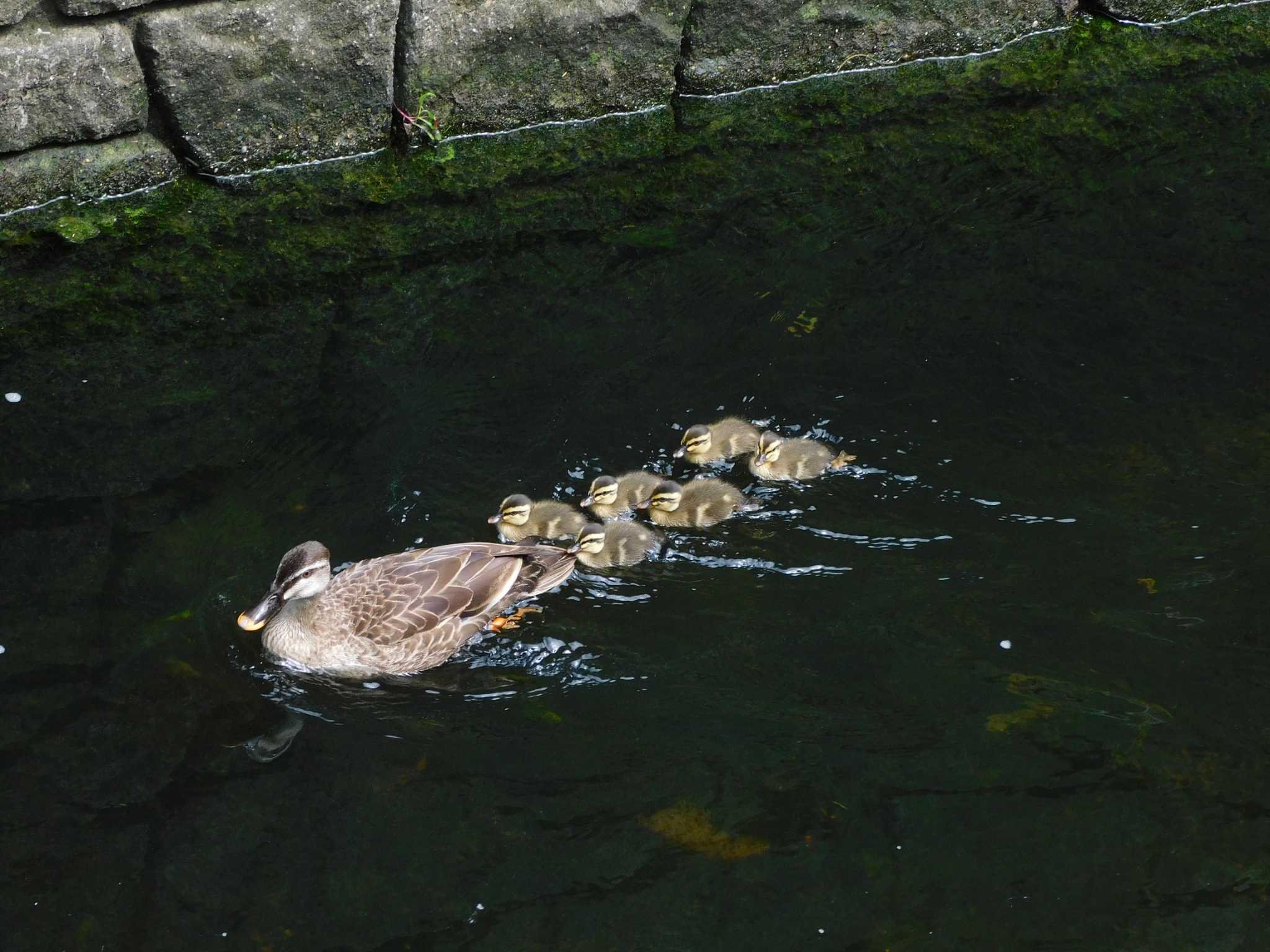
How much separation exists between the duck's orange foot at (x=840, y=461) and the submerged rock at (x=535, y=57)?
9.92 feet

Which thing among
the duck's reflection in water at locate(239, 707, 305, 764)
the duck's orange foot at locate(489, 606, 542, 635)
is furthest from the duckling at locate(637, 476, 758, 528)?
the duck's reflection in water at locate(239, 707, 305, 764)

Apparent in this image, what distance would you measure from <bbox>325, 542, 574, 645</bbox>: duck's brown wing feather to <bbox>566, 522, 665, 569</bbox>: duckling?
161 mm

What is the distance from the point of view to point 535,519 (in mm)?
4992

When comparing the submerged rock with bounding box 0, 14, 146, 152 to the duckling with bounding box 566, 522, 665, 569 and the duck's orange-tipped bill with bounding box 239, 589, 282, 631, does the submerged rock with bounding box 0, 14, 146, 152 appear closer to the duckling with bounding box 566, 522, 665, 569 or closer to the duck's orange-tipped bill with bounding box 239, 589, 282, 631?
the duck's orange-tipped bill with bounding box 239, 589, 282, 631

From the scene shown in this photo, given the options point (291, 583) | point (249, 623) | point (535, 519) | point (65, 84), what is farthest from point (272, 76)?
point (249, 623)

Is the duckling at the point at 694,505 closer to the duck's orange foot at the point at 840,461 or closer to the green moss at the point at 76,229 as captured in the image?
the duck's orange foot at the point at 840,461

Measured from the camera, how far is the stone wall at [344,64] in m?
6.26

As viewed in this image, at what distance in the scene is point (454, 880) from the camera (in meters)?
3.69

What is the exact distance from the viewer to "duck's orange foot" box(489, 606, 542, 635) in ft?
15.3

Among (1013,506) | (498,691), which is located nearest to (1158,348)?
(1013,506)

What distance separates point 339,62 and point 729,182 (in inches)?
79.2

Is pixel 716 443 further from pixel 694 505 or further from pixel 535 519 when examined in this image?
pixel 535 519

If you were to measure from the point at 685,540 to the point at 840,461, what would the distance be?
0.67 m

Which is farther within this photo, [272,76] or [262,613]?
[272,76]
